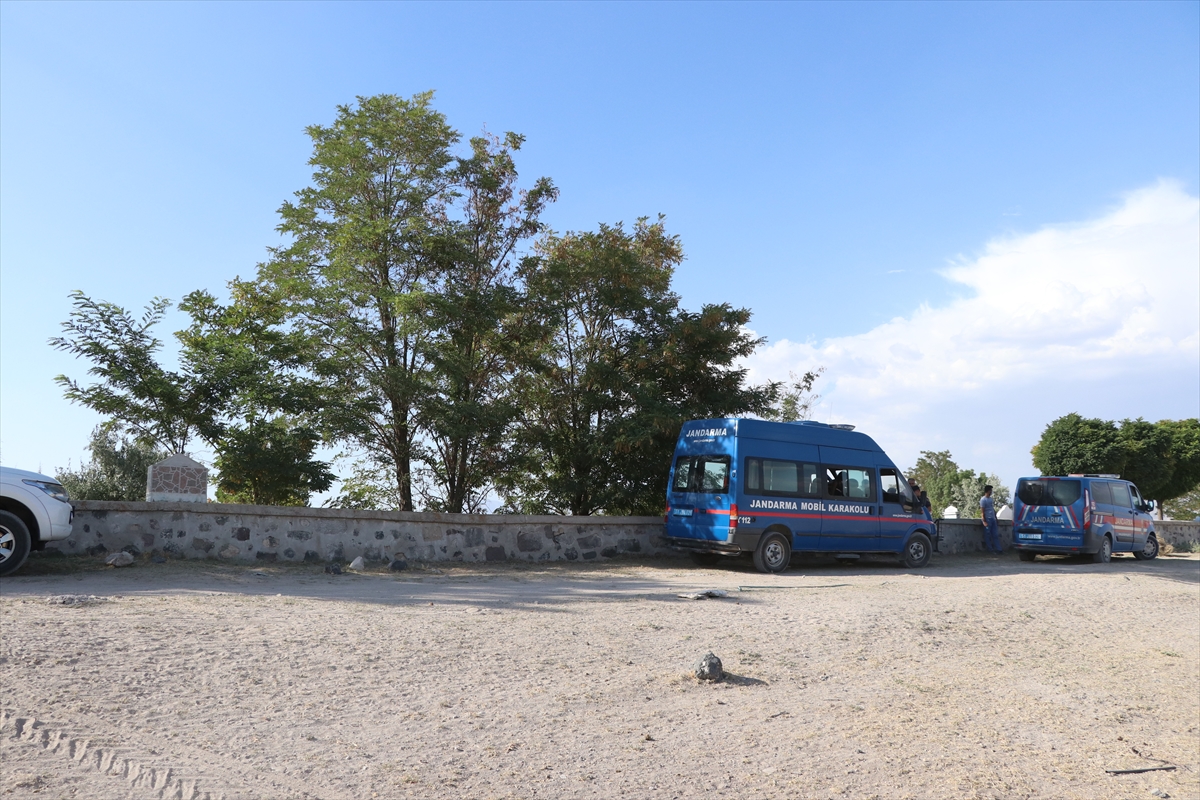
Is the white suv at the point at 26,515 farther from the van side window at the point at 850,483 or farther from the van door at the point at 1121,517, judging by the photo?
the van door at the point at 1121,517

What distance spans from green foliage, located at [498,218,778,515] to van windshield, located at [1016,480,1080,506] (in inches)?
247

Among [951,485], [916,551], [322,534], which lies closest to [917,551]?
[916,551]

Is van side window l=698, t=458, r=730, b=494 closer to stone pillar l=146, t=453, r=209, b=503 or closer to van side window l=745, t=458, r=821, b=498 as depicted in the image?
van side window l=745, t=458, r=821, b=498

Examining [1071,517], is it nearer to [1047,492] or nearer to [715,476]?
[1047,492]

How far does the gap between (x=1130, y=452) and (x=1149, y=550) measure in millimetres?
16585

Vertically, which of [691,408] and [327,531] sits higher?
[691,408]

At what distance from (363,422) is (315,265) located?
12.0ft

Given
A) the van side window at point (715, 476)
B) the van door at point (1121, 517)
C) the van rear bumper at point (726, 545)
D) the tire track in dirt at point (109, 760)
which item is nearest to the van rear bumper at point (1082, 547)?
the van door at point (1121, 517)

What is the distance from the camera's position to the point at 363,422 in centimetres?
1705

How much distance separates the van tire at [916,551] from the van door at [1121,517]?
5.64m

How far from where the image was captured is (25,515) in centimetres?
1025

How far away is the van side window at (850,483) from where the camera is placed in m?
16.1

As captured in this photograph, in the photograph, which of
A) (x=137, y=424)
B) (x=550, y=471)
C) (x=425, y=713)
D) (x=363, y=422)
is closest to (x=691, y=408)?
(x=550, y=471)

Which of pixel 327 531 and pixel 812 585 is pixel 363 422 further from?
pixel 812 585
